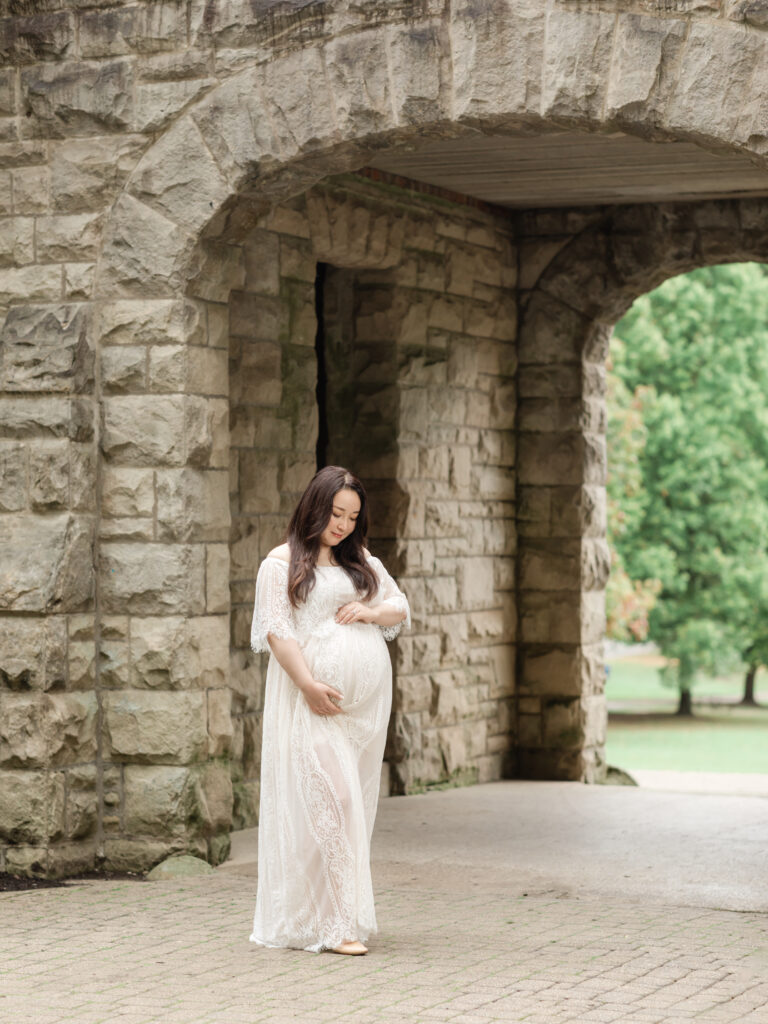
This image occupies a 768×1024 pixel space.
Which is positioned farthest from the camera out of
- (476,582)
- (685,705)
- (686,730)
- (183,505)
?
(685,705)

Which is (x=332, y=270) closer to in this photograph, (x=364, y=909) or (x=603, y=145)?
(x=603, y=145)

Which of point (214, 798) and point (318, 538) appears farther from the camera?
point (214, 798)

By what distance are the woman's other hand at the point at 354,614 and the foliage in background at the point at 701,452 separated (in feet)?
56.4

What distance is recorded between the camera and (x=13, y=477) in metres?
8.03

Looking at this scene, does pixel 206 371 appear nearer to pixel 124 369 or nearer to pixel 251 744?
pixel 124 369

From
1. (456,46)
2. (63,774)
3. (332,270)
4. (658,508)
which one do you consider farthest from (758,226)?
(658,508)

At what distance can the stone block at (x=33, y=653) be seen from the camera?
7852 mm

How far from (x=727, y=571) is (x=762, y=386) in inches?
103

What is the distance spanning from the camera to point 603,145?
9.32m

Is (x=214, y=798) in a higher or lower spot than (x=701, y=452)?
lower

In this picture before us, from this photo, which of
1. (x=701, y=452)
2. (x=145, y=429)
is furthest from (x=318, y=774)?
(x=701, y=452)

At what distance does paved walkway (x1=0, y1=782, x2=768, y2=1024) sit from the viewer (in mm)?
5574

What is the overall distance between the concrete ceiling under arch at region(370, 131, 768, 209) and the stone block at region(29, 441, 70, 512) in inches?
88.6

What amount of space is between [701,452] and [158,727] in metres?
16.7
